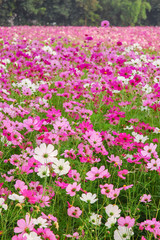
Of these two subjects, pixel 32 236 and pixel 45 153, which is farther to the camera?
pixel 45 153

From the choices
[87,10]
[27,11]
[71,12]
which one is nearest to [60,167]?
[27,11]

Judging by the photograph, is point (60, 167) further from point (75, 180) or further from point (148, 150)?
point (148, 150)

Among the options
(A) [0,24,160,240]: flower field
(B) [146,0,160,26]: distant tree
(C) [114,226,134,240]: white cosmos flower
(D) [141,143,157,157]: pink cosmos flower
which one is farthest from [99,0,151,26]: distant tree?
(C) [114,226,134,240]: white cosmos flower

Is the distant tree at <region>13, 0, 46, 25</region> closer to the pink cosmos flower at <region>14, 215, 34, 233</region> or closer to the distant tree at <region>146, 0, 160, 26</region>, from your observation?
the distant tree at <region>146, 0, 160, 26</region>

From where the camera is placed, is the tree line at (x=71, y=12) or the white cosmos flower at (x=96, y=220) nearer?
the white cosmos flower at (x=96, y=220)

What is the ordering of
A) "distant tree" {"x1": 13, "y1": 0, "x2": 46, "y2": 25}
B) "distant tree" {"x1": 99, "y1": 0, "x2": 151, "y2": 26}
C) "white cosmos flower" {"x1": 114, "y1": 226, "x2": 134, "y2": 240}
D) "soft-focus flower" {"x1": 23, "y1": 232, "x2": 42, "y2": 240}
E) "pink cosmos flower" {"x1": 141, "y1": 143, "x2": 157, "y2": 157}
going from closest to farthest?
"soft-focus flower" {"x1": 23, "y1": 232, "x2": 42, "y2": 240}
"white cosmos flower" {"x1": 114, "y1": 226, "x2": 134, "y2": 240}
"pink cosmos flower" {"x1": 141, "y1": 143, "x2": 157, "y2": 157}
"distant tree" {"x1": 13, "y1": 0, "x2": 46, "y2": 25}
"distant tree" {"x1": 99, "y1": 0, "x2": 151, "y2": 26}

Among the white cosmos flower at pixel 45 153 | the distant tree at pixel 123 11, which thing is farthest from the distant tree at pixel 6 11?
the white cosmos flower at pixel 45 153

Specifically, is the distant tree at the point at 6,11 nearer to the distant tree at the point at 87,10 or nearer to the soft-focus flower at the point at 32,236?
the distant tree at the point at 87,10

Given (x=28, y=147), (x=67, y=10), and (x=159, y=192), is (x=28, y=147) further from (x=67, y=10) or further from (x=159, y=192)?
(x=67, y=10)

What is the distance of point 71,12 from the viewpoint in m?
30.1

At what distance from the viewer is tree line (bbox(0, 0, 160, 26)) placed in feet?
87.3

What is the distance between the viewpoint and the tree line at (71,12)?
2661cm

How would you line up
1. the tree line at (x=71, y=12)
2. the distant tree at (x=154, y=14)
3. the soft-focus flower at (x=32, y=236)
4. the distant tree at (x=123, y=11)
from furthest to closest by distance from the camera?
the distant tree at (x=154, y=14)
the distant tree at (x=123, y=11)
the tree line at (x=71, y=12)
the soft-focus flower at (x=32, y=236)

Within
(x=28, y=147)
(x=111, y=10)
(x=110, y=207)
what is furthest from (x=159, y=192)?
(x=111, y=10)
